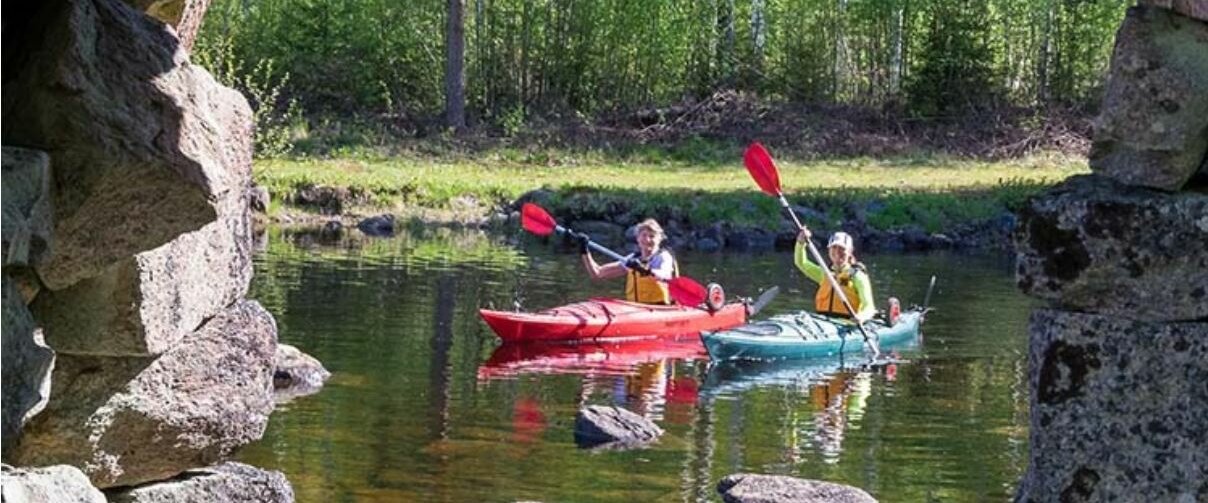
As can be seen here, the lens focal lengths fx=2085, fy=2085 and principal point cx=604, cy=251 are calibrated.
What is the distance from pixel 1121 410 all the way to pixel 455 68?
29.9 metres

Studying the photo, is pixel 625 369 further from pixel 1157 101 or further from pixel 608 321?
pixel 1157 101

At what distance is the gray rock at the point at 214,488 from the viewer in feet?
16.0

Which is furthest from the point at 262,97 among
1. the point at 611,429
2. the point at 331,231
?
the point at 611,429

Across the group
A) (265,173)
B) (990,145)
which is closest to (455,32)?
(265,173)

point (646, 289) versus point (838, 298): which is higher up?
point (838, 298)

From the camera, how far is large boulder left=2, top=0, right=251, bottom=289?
3.79 m

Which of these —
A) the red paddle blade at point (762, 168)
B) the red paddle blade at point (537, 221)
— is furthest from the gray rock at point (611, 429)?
the red paddle blade at point (537, 221)

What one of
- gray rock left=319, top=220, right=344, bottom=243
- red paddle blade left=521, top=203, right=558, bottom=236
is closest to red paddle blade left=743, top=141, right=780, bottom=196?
red paddle blade left=521, top=203, right=558, bottom=236

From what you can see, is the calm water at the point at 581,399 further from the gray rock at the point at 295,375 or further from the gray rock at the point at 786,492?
the gray rock at the point at 786,492

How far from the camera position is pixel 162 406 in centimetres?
470

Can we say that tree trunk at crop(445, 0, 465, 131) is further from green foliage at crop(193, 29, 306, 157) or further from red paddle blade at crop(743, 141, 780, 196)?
red paddle blade at crop(743, 141, 780, 196)

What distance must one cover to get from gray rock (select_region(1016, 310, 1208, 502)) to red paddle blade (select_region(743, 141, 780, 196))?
1288cm

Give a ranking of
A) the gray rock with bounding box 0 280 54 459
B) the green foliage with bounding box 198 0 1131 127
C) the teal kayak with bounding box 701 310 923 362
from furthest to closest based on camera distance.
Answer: the green foliage with bounding box 198 0 1131 127
the teal kayak with bounding box 701 310 923 362
the gray rock with bounding box 0 280 54 459

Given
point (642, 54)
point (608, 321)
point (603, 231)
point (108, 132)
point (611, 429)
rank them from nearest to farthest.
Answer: point (108, 132) < point (611, 429) < point (608, 321) < point (603, 231) < point (642, 54)
